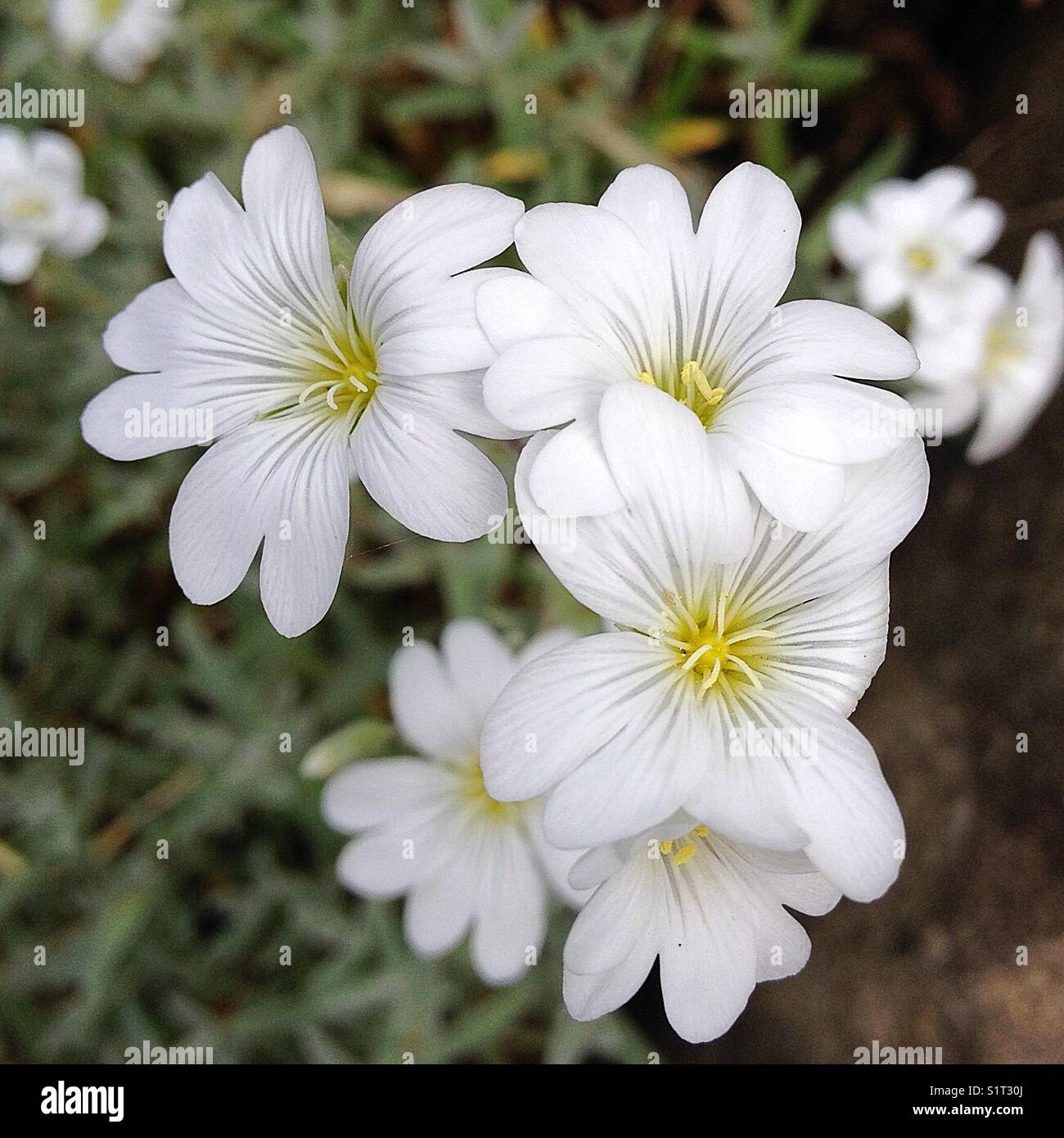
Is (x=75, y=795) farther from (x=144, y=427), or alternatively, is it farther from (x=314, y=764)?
(x=144, y=427)

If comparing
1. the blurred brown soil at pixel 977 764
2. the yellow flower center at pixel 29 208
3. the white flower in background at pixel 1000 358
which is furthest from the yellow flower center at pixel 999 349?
the yellow flower center at pixel 29 208

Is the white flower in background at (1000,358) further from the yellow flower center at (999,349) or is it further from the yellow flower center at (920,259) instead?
the yellow flower center at (920,259)

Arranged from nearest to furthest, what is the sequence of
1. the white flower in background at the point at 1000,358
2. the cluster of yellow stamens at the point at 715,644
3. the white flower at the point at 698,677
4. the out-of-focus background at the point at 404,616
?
the white flower at the point at 698,677 → the cluster of yellow stamens at the point at 715,644 → the out-of-focus background at the point at 404,616 → the white flower in background at the point at 1000,358

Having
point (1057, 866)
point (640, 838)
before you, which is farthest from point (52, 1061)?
point (1057, 866)

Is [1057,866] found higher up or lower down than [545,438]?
lower down

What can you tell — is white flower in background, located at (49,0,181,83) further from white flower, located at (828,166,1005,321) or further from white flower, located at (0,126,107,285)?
white flower, located at (828,166,1005,321)

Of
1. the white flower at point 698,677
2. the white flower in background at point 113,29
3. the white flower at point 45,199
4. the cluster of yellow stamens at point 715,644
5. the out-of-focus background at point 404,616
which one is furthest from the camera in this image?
the white flower in background at point 113,29

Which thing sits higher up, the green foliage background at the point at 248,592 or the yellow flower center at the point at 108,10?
the yellow flower center at the point at 108,10
